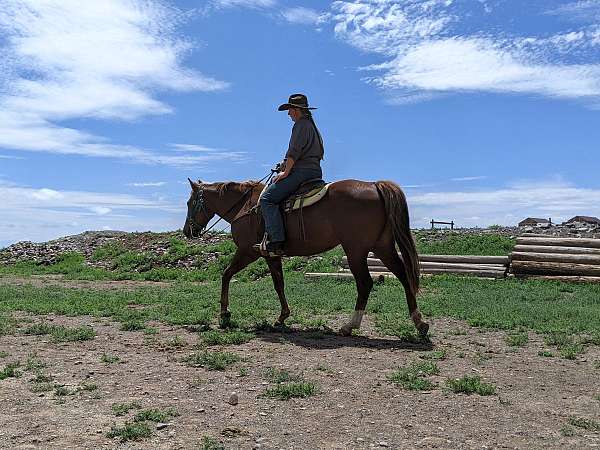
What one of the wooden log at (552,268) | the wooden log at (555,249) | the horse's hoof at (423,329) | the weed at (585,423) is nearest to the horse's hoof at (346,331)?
the horse's hoof at (423,329)

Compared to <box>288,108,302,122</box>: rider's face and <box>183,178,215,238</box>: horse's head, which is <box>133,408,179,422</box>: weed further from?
<box>183,178,215,238</box>: horse's head

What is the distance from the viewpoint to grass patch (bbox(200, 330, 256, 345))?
8141 millimetres

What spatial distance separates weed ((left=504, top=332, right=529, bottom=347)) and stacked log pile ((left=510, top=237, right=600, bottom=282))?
7.76 m

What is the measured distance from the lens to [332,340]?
8531 millimetres

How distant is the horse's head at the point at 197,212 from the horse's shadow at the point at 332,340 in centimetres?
296

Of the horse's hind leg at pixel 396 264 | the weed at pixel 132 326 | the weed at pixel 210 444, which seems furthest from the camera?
the weed at pixel 132 326

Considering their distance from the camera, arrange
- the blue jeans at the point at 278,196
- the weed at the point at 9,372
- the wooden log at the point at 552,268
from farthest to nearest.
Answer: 1. the wooden log at the point at 552,268
2. the blue jeans at the point at 278,196
3. the weed at the point at 9,372

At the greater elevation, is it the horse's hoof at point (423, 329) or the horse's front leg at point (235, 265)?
the horse's front leg at point (235, 265)

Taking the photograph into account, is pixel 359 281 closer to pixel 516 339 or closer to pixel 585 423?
pixel 516 339

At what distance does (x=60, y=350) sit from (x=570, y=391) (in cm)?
614

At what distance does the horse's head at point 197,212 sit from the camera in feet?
36.6

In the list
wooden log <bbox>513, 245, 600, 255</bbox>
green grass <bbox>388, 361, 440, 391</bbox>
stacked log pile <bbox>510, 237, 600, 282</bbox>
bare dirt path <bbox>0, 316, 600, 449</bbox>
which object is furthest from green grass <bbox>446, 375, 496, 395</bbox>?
wooden log <bbox>513, 245, 600, 255</bbox>

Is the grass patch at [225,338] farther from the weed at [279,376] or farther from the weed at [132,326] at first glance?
the weed at [279,376]

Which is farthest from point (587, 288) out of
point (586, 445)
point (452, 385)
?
point (586, 445)
